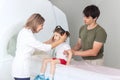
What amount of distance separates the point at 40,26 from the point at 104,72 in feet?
Answer: 2.13

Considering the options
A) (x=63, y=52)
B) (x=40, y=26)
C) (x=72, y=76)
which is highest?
(x=40, y=26)

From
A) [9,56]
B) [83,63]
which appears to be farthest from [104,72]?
[9,56]

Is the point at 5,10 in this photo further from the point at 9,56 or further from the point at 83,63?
the point at 83,63

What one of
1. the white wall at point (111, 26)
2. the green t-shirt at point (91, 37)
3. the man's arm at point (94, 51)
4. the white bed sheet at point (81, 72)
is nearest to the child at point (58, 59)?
the white bed sheet at point (81, 72)

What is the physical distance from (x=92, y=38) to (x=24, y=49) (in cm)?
67

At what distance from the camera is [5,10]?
9.15ft

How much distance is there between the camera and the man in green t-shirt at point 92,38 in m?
2.68

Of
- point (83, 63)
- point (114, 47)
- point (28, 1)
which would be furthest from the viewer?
point (114, 47)

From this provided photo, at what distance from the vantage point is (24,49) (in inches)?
95.8

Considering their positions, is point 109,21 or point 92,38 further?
point 109,21

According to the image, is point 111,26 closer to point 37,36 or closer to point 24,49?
point 37,36

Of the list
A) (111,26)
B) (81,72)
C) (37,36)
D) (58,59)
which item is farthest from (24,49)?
(111,26)

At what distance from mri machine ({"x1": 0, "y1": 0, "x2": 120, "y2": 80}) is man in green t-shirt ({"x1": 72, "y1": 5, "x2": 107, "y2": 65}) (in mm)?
109

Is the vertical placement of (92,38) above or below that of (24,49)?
above
